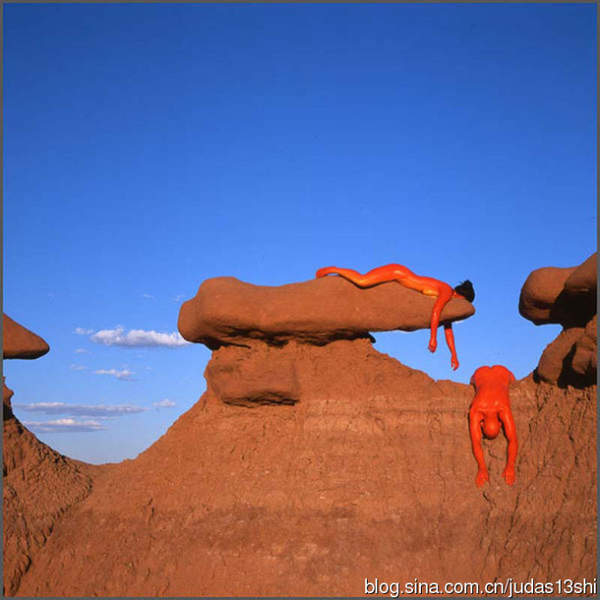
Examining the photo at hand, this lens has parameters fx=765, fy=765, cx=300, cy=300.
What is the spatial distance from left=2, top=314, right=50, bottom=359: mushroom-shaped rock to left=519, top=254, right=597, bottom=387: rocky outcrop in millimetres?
8989

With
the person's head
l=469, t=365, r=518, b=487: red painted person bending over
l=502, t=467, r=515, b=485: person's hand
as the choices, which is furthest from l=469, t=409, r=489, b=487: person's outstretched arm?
l=502, t=467, r=515, b=485: person's hand

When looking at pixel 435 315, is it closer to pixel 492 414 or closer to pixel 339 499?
pixel 492 414

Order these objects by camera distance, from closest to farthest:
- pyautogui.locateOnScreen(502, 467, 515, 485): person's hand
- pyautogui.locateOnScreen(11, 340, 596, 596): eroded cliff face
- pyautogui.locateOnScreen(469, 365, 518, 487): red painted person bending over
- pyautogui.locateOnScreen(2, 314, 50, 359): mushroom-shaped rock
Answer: pyautogui.locateOnScreen(11, 340, 596, 596): eroded cliff face
pyautogui.locateOnScreen(502, 467, 515, 485): person's hand
pyautogui.locateOnScreen(469, 365, 518, 487): red painted person bending over
pyautogui.locateOnScreen(2, 314, 50, 359): mushroom-shaped rock

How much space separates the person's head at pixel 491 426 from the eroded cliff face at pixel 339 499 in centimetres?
17

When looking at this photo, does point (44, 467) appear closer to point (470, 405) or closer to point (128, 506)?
point (128, 506)

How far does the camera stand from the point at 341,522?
442 inches

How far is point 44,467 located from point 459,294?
8.34 meters

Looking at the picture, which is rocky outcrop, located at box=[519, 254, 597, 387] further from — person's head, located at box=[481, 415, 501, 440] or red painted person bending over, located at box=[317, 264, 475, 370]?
red painted person bending over, located at box=[317, 264, 475, 370]

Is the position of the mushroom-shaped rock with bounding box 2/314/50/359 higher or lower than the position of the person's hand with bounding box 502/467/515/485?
higher

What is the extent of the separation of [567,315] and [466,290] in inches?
65.2

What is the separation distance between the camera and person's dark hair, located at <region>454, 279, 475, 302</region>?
1283cm

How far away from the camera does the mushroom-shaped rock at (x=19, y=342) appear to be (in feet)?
47.3

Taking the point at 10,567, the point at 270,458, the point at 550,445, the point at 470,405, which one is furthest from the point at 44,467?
the point at 550,445

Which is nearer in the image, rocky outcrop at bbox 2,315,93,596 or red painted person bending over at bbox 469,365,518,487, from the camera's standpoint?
red painted person bending over at bbox 469,365,518,487
